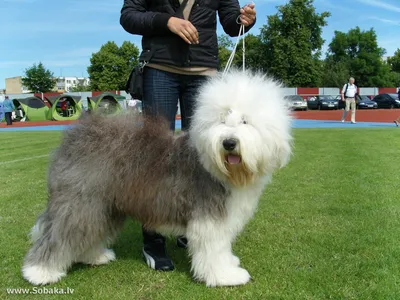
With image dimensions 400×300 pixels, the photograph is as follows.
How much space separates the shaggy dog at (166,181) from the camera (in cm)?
263

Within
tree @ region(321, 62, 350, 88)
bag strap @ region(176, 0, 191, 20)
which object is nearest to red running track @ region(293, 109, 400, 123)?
bag strap @ region(176, 0, 191, 20)

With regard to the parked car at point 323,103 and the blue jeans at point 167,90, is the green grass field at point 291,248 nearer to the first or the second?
the blue jeans at point 167,90

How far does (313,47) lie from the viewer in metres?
53.7

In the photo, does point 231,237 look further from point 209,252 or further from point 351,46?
point 351,46

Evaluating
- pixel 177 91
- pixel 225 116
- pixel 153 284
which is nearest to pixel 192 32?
pixel 177 91

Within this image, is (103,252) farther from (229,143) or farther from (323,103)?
(323,103)

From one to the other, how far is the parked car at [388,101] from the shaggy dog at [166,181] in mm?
35297

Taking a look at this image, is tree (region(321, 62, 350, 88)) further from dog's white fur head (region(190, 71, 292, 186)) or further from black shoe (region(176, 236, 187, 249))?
dog's white fur head (region(190, 71, 292, 186))

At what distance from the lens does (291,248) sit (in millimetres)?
3619

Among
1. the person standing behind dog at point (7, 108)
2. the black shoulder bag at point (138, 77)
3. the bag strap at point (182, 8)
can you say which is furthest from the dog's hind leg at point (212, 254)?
the person standing behind dog at point (7, 108)

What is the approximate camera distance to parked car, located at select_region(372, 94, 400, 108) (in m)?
34.2

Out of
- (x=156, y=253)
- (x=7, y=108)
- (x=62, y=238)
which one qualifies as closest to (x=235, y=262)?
(x=156, y=253)

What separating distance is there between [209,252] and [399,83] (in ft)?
243

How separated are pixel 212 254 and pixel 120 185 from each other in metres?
0.83
